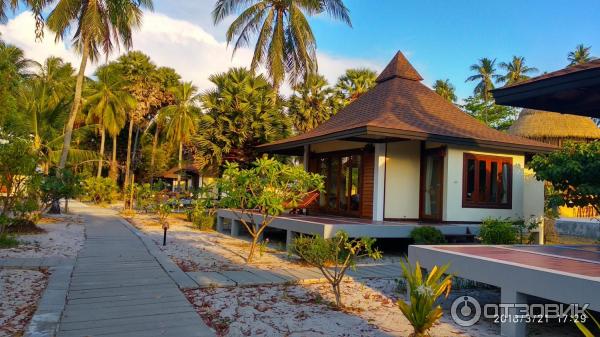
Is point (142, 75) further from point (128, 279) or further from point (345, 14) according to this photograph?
point (128, 279)

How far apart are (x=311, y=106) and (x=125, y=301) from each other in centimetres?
2225

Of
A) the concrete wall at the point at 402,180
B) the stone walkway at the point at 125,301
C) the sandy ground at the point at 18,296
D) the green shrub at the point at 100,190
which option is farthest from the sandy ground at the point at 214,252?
the green shrub at the point at 100,190

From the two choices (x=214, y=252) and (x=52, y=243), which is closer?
(x=214, y=252)

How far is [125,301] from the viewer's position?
20.1ft

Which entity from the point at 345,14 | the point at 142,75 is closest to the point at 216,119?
the point at 345,14

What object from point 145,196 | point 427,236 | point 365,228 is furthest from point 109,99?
point 427,236

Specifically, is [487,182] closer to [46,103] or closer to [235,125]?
[235,125]

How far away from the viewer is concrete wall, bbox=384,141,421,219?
542 inches

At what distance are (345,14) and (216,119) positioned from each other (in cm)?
785

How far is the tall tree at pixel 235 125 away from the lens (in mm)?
20281

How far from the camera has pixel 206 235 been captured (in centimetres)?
1534

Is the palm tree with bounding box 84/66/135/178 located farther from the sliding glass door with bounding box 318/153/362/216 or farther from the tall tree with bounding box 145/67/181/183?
the sliding glass door with bounding box 318/153/362/216

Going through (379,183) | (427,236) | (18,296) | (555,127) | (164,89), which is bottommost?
(18,296)

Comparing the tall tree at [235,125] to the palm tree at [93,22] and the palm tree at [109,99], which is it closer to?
the palm tree at [93,22]
